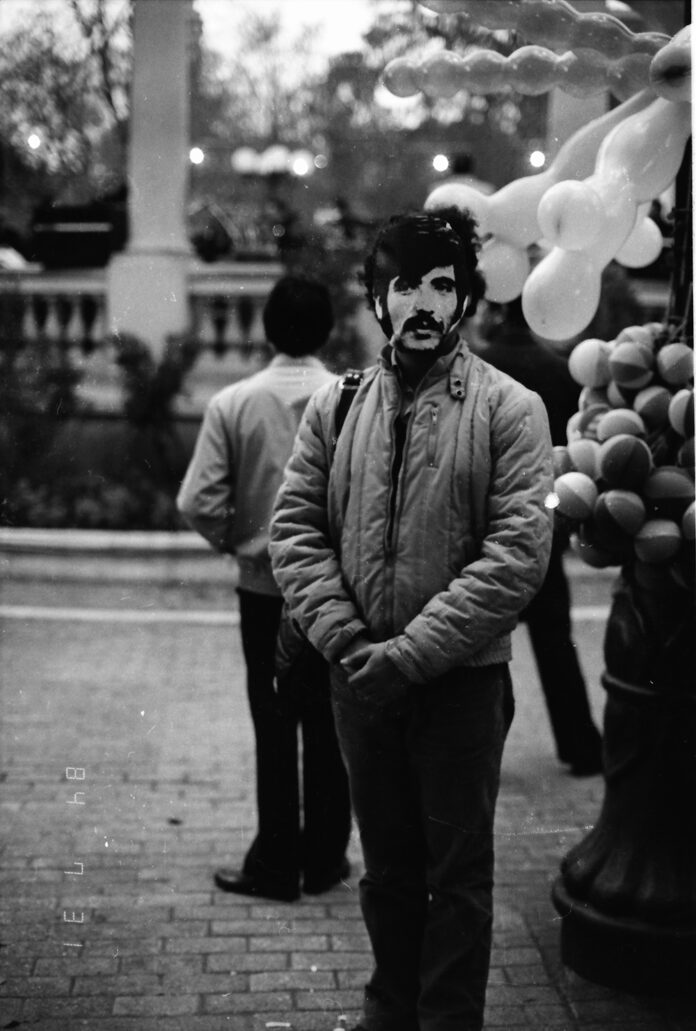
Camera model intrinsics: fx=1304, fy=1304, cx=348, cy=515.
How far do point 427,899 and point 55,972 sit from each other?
1143mm

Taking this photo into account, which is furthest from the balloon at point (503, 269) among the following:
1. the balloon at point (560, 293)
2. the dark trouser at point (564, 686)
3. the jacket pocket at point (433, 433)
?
the dark trouser at point (564, 686)

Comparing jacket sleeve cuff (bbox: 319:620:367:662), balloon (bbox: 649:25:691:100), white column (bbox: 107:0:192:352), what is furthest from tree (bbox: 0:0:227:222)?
jacket sleeve cuff (bbox: 319:620:367:662)

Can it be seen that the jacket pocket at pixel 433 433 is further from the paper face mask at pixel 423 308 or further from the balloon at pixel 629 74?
the balloon at pixel 629 74

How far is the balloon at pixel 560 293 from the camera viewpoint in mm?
3363

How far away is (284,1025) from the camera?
10.8ft

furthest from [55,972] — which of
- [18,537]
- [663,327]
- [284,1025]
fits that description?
[18,537]

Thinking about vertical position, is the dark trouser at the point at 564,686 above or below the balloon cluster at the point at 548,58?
below

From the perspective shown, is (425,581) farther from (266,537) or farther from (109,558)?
(109,558)

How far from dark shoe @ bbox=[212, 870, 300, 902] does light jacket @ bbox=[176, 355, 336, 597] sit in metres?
0.95

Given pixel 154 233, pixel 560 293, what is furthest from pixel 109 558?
pixel 560 293

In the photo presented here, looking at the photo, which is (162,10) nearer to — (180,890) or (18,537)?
(180,890)

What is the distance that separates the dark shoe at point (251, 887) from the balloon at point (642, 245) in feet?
7.18

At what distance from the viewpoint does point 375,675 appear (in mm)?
2770

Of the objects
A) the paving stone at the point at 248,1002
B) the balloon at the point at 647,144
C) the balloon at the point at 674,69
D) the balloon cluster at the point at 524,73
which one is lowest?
the paving stone at the point at 248,1002
